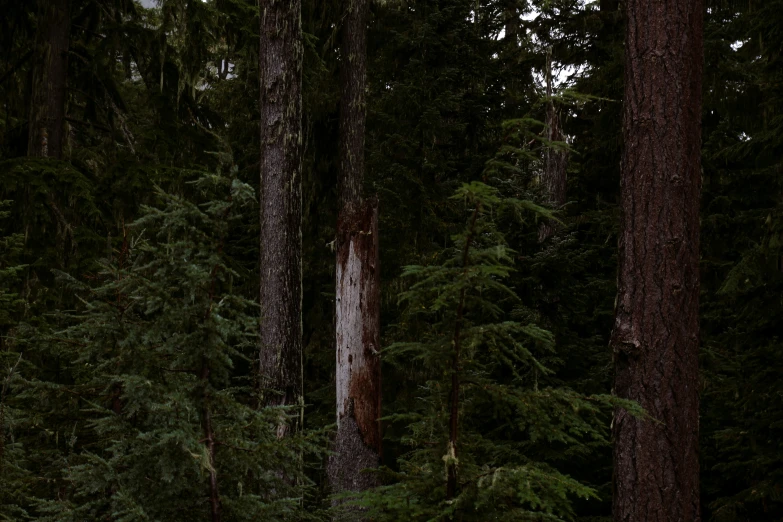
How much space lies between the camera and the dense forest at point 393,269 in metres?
3.53

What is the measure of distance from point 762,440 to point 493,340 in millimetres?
6513

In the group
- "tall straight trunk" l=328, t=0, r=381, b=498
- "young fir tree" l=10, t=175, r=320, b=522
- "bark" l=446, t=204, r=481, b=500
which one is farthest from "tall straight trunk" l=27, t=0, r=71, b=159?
"bark" l=446, t=204, r=481, b=500

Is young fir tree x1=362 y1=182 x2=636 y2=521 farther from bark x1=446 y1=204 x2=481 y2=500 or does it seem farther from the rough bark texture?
the rough bark texture

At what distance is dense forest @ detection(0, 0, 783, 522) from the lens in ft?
11.6

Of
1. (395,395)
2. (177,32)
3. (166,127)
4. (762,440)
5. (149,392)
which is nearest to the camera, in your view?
(149,392)

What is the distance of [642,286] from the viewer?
18.1ft

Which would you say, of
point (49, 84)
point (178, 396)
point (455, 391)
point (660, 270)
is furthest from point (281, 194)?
point (455, 391)

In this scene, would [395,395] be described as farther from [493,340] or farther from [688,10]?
[493,340]

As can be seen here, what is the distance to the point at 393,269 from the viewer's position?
12695 mm

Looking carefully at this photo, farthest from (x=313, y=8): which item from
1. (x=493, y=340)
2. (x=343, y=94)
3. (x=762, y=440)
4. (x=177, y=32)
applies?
(x=493, y=340)

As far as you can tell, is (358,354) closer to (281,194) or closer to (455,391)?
(281,194)

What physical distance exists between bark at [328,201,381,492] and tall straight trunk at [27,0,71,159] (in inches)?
219

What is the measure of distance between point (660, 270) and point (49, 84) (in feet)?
29.7

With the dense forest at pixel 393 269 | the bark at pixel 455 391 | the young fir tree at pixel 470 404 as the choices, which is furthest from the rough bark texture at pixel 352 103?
the bark at pixel 455 391
